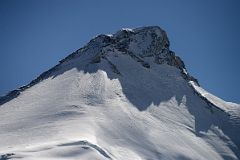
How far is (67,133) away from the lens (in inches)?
1603

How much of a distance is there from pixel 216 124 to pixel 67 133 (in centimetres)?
2722

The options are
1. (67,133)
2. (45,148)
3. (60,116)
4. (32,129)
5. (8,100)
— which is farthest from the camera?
(8,100)

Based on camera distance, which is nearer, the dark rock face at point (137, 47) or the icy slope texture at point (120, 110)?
the icy slope texture at point (120, 110)

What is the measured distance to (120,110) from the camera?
173 feet

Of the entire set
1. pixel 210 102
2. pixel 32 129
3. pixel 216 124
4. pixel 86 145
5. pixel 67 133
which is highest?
pixel 210 102

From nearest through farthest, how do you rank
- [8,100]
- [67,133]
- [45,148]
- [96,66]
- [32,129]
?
1. [45,148]
2. [67,133]
3. [32,129]
4. [8,100]
5. [96,66]

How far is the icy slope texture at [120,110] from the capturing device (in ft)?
132

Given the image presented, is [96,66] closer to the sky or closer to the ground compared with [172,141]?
closer to the sky

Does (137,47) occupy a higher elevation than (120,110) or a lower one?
higher

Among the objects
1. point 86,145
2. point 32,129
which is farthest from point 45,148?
point 32,129

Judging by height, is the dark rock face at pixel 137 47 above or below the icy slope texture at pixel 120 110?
above

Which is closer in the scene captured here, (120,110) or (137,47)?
(120,110)

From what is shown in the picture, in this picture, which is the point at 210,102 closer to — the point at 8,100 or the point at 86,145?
the point at 8,100

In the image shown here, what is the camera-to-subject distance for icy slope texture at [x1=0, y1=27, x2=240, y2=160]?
40.3 metres
